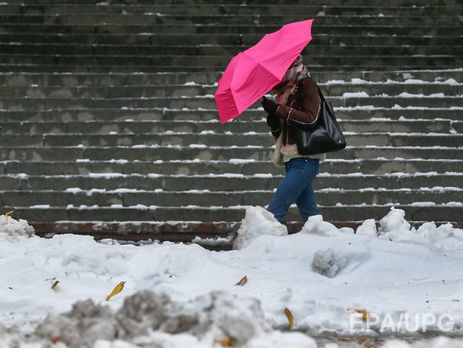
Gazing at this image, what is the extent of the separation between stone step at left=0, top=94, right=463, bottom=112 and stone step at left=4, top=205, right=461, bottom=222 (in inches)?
67.9

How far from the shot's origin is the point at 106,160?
7.06m

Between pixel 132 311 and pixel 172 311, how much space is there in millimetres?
158

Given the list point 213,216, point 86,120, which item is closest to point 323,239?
point 213,216

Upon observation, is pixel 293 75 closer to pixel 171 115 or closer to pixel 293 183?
pixel 293 183

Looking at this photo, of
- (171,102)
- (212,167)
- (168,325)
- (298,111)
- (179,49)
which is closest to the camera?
(168,325)

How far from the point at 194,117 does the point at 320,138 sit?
129 inches

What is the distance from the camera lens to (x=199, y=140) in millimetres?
7180

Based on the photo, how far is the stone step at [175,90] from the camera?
7.87 meters

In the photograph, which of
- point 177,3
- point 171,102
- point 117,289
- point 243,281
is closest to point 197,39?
point 177,3

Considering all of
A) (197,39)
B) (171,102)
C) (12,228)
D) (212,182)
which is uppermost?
(197,39)

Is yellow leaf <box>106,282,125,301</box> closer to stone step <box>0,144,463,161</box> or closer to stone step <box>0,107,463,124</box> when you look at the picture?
stone step <box>0,144,463,161</box>

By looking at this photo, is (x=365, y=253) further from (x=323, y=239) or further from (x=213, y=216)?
(x=213, y=216)

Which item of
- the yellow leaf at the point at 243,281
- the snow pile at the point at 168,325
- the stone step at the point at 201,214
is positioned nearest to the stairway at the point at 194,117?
the stone step at the point at 201,214

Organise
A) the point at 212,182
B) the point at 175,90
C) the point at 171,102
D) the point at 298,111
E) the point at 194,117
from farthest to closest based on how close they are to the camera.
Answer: the point at 175,90 < the point at 171,102 < the point at 194,117 < the point at 212,182 < the point at 298,111
